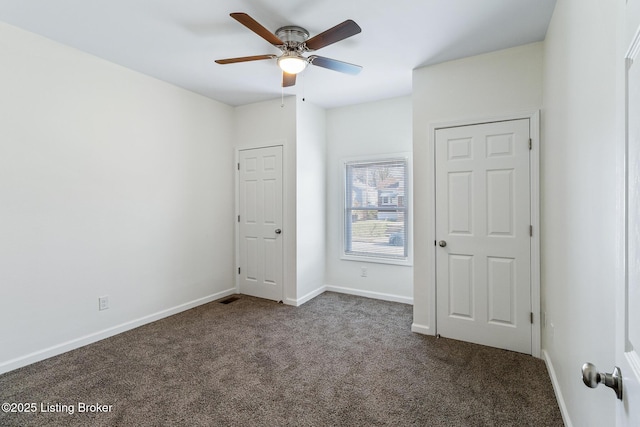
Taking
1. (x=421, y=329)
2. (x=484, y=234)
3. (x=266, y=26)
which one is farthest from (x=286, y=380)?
(x=266, y=26)

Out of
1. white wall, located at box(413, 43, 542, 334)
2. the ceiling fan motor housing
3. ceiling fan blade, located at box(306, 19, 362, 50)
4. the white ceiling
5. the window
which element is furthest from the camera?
the window

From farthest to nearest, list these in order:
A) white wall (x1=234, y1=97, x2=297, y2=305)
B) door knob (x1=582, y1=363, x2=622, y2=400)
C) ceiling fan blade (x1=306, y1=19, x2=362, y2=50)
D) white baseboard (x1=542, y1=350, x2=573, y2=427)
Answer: white wall (x1=234, y1=97, x2=297, y2=305) < ceiling fan blade (x1=306, y1=19, x2=362, y2=50) < white baseboard (x1=542, y1=350, x2=573, y2=427) < door knob (x1=582, y1=363, x2=622, y2=400)

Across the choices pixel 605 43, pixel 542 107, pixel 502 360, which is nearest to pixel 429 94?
pixel 542 107

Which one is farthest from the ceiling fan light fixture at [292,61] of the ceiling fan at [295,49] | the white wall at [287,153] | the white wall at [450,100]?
the white wall at [287,153]

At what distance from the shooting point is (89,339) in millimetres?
2883

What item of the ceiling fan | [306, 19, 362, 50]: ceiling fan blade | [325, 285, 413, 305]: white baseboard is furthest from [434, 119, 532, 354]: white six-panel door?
[306, 19, 362, 50]: ceiling fan blade

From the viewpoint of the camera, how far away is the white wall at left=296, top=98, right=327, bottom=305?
4.00 m

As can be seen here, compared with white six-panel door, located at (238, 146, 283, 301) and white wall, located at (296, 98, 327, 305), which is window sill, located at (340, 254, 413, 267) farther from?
white six-panel door, located at (238, 146, 283, 301)

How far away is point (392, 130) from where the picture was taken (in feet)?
13.3

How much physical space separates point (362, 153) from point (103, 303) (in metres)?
3.33

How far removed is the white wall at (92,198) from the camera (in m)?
2.45

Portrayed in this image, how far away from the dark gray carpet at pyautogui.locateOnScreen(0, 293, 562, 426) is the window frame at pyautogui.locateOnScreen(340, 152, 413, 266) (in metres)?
1.04

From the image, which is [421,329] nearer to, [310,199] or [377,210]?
[377,210]

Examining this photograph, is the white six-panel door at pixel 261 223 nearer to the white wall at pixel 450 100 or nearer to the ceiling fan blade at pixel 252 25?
the white wall at pixel 450 100
